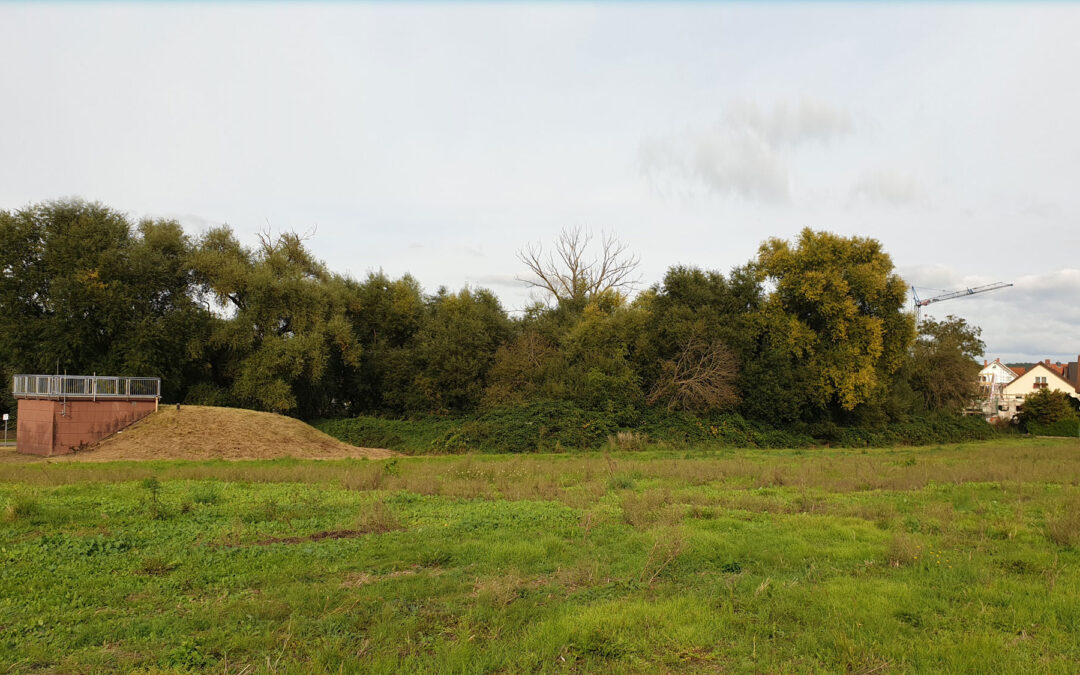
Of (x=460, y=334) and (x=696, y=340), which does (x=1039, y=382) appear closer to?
(x=696, y=340)

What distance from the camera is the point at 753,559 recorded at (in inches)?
305

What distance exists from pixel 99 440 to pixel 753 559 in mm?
28623

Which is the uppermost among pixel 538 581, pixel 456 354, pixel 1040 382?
pixel 456 354

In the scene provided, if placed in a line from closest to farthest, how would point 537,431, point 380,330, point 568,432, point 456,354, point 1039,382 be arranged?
point 568,432
point 537,431
point 456,354
point 380,330
point 1039,382

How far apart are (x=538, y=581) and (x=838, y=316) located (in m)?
31.4

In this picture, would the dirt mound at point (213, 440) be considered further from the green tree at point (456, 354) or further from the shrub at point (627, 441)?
the shrub at point (627, 441)

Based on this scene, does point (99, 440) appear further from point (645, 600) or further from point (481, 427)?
point (645, 600)

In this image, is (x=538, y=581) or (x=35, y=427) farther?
(x=35, y=427)

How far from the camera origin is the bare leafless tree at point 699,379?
103ft

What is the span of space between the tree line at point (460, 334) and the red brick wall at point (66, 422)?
4.44 metres

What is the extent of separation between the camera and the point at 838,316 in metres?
33.2

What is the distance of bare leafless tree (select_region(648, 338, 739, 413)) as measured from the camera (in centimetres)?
3130

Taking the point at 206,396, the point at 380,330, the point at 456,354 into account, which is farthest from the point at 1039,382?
the point at 206,396

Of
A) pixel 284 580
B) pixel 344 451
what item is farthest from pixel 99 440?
pixel 284 580
